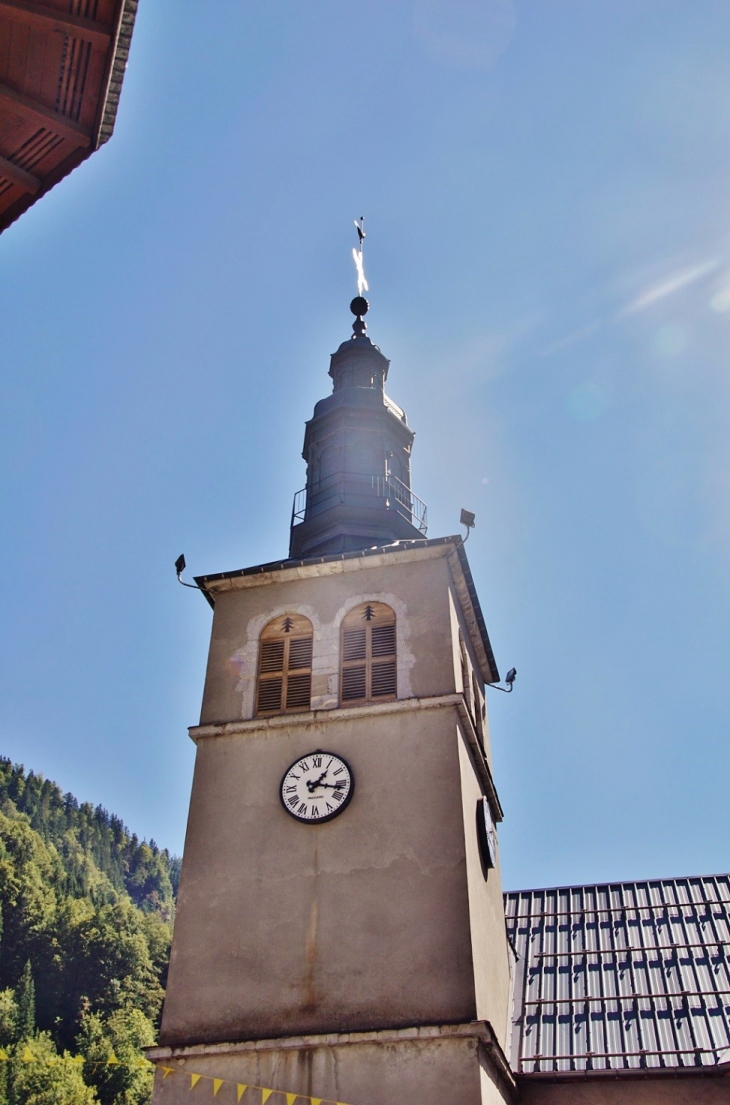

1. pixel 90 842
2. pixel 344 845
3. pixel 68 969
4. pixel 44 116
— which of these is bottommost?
pixel 344 845

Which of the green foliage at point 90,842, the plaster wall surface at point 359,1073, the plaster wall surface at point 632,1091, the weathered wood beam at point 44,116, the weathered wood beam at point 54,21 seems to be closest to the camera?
the weathered wood beam at point 54,21

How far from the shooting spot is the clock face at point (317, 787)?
15.8 meters

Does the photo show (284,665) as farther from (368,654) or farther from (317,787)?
(317,787)

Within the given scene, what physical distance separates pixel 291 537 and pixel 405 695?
5823 mm

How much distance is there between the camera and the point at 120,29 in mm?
7664

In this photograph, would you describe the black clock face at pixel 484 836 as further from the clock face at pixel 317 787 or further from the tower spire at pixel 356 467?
the tower spire at pixel 356 467

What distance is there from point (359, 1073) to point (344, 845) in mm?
3213

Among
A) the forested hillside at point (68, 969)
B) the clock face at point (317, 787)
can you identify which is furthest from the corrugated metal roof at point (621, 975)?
the forested hillside at point (68, 969)

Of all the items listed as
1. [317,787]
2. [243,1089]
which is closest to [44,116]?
[317,787]

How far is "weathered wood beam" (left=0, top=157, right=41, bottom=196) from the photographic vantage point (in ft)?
27.1

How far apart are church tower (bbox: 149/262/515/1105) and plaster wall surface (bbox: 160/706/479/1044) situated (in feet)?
0.10

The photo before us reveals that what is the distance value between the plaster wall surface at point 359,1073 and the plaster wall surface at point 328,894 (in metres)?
0.33

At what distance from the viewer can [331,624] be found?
18.2 meters

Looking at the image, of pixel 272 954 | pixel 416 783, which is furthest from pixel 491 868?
pixel 272 954
